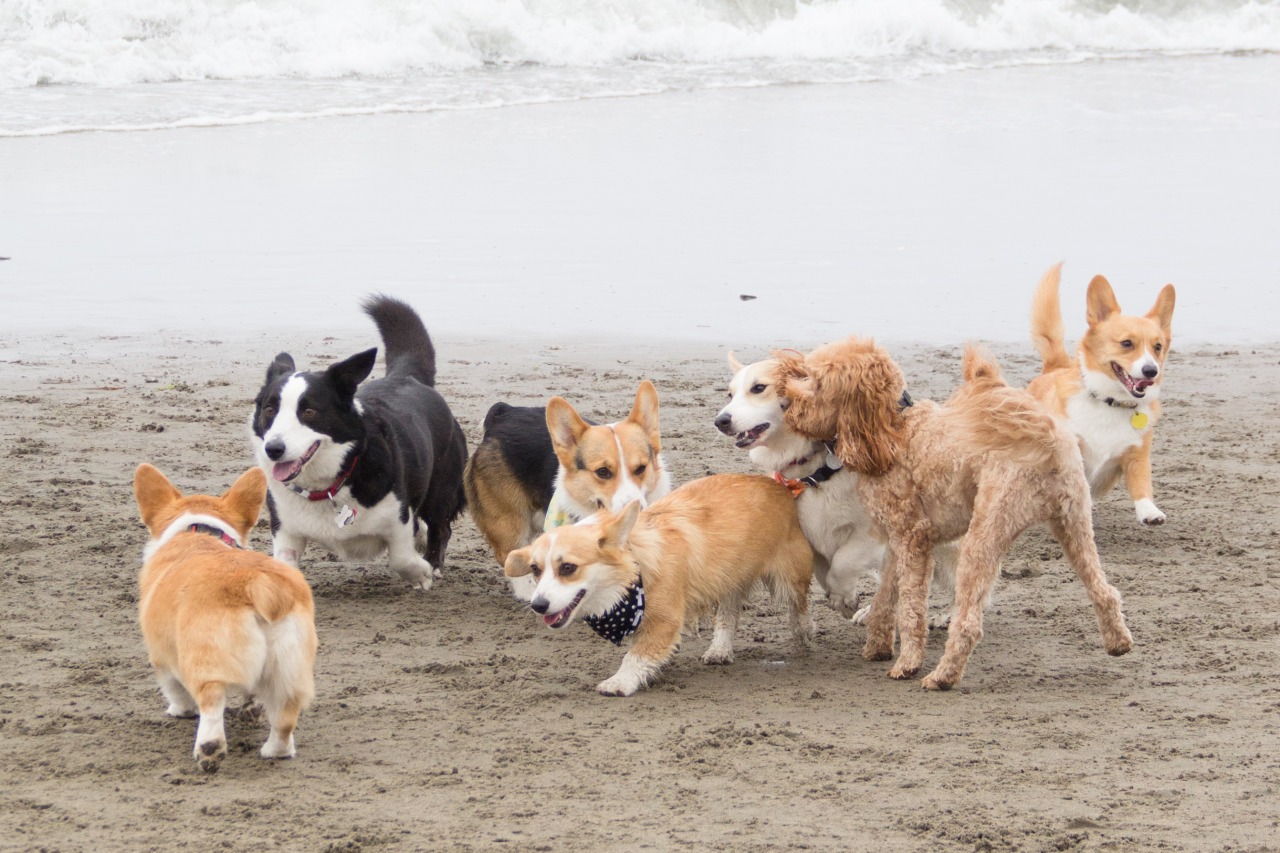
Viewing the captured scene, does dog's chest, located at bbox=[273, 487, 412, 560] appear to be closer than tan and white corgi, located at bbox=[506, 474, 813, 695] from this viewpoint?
No

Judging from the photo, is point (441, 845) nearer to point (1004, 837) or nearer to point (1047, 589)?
point (1004, 837)

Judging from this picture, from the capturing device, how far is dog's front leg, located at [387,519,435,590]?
5.16 meters

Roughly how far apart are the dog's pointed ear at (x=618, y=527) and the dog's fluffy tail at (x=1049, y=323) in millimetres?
2748

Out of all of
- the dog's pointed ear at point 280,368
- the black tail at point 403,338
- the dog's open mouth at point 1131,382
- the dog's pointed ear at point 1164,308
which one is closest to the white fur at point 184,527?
the dog's pointed ear at point 280,368

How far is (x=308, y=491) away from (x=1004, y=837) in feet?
9.72

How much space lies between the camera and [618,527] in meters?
4.09

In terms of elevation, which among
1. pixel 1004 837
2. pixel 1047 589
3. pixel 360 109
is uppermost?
pixel 360 109

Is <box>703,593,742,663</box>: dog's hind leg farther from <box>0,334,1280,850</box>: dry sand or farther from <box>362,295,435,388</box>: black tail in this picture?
<box>362,295,435,388</box>: black tail

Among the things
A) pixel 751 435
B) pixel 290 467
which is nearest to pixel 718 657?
pixel 751 435

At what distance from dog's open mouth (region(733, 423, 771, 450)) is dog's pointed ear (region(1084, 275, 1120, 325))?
2.02 m

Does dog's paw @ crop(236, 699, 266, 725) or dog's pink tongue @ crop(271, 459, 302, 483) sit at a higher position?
dog's pink tongue @ crop(271, 459, 302, 483)

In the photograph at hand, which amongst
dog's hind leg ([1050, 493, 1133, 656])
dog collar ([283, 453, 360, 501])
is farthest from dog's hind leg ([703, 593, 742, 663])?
dog collar ([283, 453, 360, 501])

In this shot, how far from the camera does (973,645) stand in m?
4.07

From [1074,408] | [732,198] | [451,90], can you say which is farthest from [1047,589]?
[451,90]
